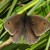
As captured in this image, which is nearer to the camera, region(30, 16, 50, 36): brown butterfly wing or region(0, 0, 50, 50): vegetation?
region(30, 16, 50, 36): brown butterfly wing

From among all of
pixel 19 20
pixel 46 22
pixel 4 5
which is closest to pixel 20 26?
pixel 19 20

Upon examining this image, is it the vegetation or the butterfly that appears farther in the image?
the vegetation

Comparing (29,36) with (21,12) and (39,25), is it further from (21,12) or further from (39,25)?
(21,12)

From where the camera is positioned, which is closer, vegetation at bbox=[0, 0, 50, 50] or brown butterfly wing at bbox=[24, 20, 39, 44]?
brown butterfly wing at bbox=[24, 20, 39, 44]

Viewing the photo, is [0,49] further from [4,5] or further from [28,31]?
[4,5]

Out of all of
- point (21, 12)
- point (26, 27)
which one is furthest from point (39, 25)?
point (21, 12)

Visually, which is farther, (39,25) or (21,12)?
(21,12)
